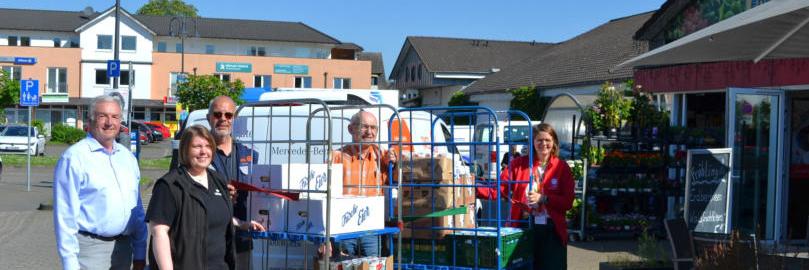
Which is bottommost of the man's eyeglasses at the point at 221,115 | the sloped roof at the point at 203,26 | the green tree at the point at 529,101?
the man's eyeglasses at the point at 221,115

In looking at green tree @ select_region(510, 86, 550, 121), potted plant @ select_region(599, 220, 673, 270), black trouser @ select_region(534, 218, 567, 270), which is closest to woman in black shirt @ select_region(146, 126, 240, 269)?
black trouser @ select_region(534, 218, 567, 270)

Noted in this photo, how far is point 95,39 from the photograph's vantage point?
74375 millimetres

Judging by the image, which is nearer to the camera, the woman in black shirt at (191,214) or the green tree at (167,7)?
the woman in black shirt at (191,214)

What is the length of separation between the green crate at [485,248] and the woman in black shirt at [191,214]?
2162mm

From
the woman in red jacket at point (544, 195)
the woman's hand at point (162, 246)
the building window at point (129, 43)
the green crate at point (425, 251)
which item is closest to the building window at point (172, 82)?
the building window at point (129, 43)

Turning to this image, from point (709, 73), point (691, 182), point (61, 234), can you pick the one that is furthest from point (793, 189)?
point (61, 234)

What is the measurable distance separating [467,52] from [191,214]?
63587 mm

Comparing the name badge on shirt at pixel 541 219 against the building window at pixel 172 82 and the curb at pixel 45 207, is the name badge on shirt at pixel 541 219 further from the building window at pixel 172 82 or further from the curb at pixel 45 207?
the building window at pixel 172 82

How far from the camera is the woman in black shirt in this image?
5.20 m

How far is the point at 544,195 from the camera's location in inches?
299

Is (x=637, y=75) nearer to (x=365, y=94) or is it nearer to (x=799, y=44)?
(x=365, y=94)

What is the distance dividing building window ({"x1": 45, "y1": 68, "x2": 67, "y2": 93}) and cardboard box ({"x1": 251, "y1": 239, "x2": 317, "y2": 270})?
6908cm

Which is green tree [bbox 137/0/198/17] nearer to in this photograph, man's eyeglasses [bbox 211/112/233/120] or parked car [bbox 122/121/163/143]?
parked car [bbox 122/121/163/143]

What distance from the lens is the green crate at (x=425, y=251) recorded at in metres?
7.27
